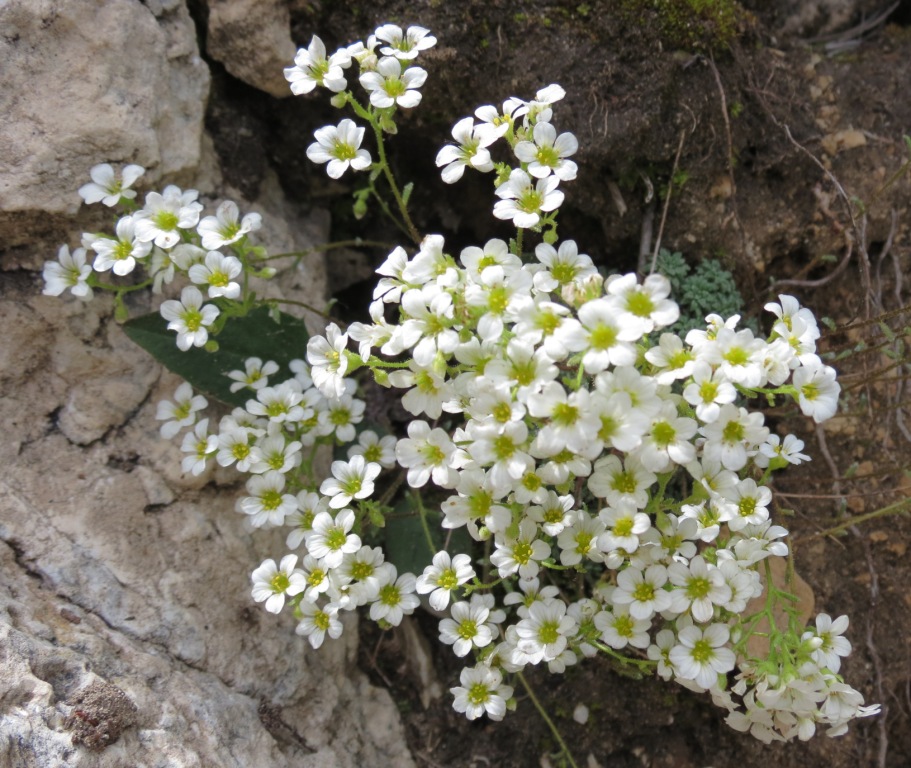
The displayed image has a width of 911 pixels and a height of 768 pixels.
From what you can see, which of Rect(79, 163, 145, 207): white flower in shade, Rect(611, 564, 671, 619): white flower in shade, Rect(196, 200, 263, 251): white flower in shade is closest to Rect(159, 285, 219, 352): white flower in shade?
Rect(196, 200, 263, 251): white flower in shade

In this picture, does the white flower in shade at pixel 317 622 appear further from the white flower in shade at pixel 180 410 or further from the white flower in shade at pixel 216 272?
the white flower in shade at pixel 216 272

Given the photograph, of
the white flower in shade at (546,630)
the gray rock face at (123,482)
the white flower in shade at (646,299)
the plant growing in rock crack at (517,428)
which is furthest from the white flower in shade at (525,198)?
the gray rock face at (123,482)

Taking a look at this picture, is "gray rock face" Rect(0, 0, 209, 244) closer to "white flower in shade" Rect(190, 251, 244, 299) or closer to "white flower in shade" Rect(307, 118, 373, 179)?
"white flower in shade" Rect(190, 251, 244, 299)

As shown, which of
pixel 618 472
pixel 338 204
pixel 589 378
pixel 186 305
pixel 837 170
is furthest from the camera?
pixel 338 204

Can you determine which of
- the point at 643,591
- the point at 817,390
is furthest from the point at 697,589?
the point at 817,390

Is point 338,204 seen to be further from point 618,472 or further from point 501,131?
point 618,472

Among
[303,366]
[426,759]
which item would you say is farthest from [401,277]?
[426,759]

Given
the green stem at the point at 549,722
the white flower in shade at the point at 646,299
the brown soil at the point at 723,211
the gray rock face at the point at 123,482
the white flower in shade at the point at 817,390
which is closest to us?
the white flower in shade at the point at 646,299
